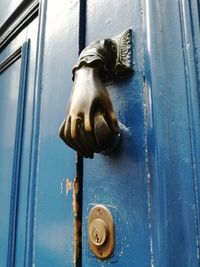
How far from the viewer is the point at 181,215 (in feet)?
1.10

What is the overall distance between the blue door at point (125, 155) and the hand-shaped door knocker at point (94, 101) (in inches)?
0.7

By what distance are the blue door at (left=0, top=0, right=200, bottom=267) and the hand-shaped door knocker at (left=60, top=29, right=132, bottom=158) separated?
0.06 ft

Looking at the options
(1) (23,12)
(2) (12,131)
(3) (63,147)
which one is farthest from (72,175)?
(1) (23,12)

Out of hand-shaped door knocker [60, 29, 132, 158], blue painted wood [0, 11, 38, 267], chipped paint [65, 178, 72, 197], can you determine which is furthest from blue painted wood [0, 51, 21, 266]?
hand-shaped door knocker [60, 29, 132, 158]

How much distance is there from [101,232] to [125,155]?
0.33 ft

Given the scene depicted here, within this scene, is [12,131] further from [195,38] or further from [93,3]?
[195,38]

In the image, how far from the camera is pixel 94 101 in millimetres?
360

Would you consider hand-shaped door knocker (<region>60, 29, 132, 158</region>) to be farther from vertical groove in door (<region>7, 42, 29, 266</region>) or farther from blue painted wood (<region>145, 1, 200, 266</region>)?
vertical groove in door (<region>7, 42, 29, 266</region>)

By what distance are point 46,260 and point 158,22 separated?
A: 39 cm

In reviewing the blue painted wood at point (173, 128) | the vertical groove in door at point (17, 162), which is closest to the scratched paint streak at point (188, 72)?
the blue painted wood at point (173, 128)

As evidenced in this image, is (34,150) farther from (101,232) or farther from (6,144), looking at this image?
(101,232)

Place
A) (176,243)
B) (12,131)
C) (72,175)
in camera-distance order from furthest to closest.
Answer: (12,131), (72,175), (176,243)

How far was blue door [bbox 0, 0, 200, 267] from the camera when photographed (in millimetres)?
343

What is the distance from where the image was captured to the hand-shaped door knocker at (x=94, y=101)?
36cm
